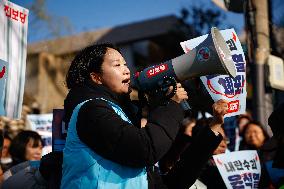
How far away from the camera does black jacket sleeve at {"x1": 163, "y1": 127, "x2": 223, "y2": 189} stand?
208cm

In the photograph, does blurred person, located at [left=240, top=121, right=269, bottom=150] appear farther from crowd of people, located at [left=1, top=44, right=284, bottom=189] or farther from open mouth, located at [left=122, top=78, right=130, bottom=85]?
open mouth, located at [left=122, top=78, right=130, bottom=85]

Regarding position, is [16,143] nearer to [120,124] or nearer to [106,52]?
[106,52]

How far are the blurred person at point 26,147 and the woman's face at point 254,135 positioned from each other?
86.8 inches

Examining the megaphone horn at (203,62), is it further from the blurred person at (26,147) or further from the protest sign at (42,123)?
the protest sign at (42,123)

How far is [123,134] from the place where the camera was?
180 cm

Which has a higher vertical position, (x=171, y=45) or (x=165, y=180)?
(x=171, y=45)

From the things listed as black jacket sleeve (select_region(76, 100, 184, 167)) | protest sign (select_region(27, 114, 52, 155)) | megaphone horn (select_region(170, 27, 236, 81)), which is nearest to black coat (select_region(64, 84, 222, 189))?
black jacket sleeve (select_region(76, 100, 184, 167))

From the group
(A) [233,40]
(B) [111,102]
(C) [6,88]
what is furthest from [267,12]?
(B) [111,102]

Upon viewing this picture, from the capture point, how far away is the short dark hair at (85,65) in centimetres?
213

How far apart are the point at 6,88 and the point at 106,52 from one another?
0.93 meters

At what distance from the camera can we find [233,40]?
3086mm

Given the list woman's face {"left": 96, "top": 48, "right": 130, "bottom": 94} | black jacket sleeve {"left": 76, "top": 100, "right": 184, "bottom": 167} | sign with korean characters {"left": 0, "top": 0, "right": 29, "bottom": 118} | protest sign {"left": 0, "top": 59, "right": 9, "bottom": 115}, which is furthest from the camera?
sign with korean characters {"left": 0, "top": 0, "right": 29, "bottom": 118}

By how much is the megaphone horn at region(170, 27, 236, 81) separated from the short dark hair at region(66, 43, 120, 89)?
0.34 m

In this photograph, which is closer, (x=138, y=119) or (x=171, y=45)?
(x=138, y=119)
